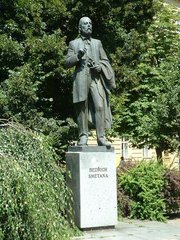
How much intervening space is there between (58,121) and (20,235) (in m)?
7.34

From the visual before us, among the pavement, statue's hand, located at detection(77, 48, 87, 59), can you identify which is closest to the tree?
the pavement

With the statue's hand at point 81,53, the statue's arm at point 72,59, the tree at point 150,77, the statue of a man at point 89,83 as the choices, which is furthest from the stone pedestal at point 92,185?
the tree at point 150,77

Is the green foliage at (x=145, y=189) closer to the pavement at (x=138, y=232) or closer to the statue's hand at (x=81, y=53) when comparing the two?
the pavement at (x=138, y=232)

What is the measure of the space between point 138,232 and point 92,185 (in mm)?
1156

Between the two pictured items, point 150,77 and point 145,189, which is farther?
point 150,77

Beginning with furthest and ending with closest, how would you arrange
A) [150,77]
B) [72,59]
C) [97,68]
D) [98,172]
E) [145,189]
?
[150,77], [145,189], [97,68], [72,59], [98,172]

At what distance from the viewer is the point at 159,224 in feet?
34.7

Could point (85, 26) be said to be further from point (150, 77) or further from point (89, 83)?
point (150, 77)

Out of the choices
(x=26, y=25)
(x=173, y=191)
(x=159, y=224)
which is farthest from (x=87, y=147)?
(x=26, y=25)

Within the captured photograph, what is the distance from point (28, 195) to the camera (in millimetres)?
6477

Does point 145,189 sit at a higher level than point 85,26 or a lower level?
lower

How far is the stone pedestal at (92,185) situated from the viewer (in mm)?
8945

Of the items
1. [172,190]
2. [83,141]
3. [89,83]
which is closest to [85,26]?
[89,83]

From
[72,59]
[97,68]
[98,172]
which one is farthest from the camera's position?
[97,68]
